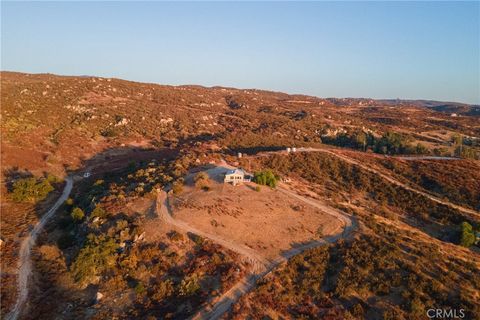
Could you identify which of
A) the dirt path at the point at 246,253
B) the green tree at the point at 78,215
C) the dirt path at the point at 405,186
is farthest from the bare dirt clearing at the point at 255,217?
the dirt path at the point at 405,186

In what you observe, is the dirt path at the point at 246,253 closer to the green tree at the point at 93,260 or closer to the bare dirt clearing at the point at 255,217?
the bare dirt clearing at the point at 255,217

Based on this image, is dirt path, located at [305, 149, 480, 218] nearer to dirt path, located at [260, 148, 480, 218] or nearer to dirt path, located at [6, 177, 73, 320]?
dirt path, located at [260, 148, 480, 218]

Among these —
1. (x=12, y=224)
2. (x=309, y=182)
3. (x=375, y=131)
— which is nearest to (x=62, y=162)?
(x=12, y=224)

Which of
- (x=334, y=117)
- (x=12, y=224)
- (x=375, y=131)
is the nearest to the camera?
(x=12, y=224)

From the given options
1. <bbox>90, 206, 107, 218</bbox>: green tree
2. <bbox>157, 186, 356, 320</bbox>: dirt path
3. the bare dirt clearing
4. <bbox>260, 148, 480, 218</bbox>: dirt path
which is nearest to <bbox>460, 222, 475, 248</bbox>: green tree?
<bbox>260, 148, 480, 218</bbox>: dirt path

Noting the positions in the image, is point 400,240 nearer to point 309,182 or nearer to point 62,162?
point 309,182

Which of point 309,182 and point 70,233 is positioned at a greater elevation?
point 309,182

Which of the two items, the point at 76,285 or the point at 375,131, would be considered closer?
the point at 76,285

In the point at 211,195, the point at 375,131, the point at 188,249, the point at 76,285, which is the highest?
the point at 375,131
